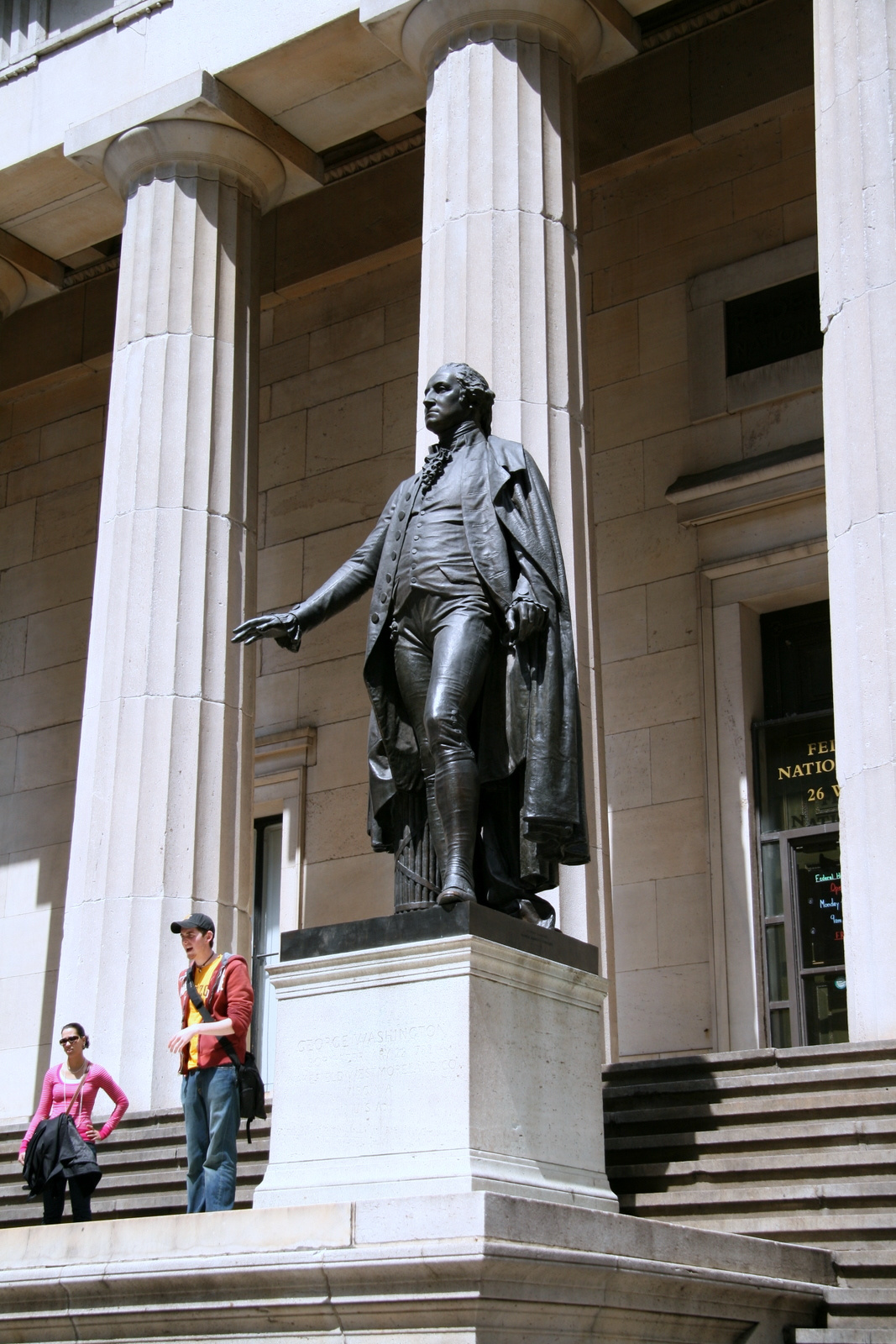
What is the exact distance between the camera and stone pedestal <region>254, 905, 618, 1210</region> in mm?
7422

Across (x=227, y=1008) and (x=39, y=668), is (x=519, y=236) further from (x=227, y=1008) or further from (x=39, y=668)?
(x=39, y=668)

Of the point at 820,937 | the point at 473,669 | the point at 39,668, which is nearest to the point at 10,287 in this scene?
the point at 39,668

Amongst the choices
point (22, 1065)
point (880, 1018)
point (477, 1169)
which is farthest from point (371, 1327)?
point (22, 1065)

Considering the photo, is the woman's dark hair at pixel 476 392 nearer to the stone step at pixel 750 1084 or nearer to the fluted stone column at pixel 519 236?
the stone step at pixel 750 1084

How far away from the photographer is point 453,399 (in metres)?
9.05

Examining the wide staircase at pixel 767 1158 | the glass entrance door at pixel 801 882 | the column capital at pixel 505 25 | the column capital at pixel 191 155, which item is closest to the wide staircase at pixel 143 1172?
the wide staircase at pixel 767 1158

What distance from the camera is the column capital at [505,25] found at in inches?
603

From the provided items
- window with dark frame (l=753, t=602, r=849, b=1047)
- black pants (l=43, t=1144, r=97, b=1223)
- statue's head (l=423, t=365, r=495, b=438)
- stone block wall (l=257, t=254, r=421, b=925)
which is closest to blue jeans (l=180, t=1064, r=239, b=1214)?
black pants (l=43, t=1144, r=97, b=1223)

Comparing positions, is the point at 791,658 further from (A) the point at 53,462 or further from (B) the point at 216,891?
(A) the point at 53,462

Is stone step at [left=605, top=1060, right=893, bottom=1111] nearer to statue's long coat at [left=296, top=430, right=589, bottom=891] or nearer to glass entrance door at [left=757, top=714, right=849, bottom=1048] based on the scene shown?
statue's long coat at [left=296, top=430, right=589, bottom=891]

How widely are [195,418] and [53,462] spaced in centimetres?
841

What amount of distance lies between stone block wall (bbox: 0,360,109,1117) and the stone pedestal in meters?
13.7

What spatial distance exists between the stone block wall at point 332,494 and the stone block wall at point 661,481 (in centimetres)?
274

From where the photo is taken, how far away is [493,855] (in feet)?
27.5
